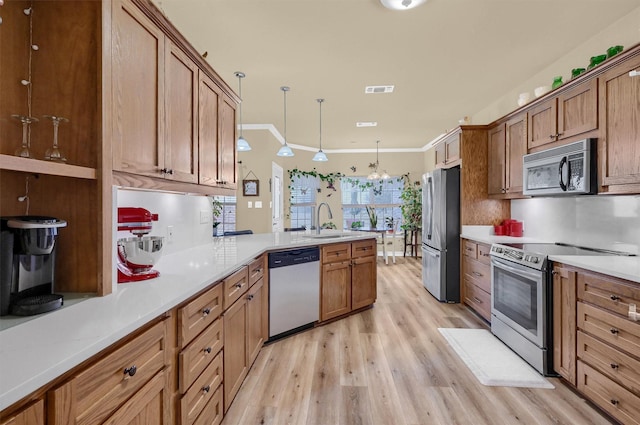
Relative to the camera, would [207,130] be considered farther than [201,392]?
Yes

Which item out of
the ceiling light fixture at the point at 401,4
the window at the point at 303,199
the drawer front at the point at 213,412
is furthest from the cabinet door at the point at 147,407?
the window at the point at 303,199

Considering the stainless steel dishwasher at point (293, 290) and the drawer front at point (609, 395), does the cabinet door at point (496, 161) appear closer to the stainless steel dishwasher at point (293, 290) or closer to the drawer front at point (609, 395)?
the drawer front at point (609, 395)

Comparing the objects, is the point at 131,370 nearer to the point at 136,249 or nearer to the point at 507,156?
the point at 136,249

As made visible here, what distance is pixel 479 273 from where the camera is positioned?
351 cm

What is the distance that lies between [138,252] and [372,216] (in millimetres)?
6648

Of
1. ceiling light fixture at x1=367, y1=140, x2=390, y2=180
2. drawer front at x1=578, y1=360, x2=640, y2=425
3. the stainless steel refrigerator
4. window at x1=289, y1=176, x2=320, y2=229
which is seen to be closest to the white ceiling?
the stainless steel refrigerator

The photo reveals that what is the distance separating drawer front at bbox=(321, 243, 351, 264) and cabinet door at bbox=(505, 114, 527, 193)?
1.88 meters

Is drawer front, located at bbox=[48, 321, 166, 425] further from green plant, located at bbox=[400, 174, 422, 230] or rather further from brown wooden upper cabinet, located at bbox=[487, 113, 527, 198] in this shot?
green plant, located at bbox=[400, 174, 422, 230]

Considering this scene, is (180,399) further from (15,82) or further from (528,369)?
(528,369)

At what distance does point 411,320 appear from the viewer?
3.48 meters

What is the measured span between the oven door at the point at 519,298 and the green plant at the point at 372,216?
4.73m

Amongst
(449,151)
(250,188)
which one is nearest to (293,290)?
(449,151)

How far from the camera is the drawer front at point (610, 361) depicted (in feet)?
5.47

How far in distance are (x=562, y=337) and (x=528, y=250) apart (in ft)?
2.24
